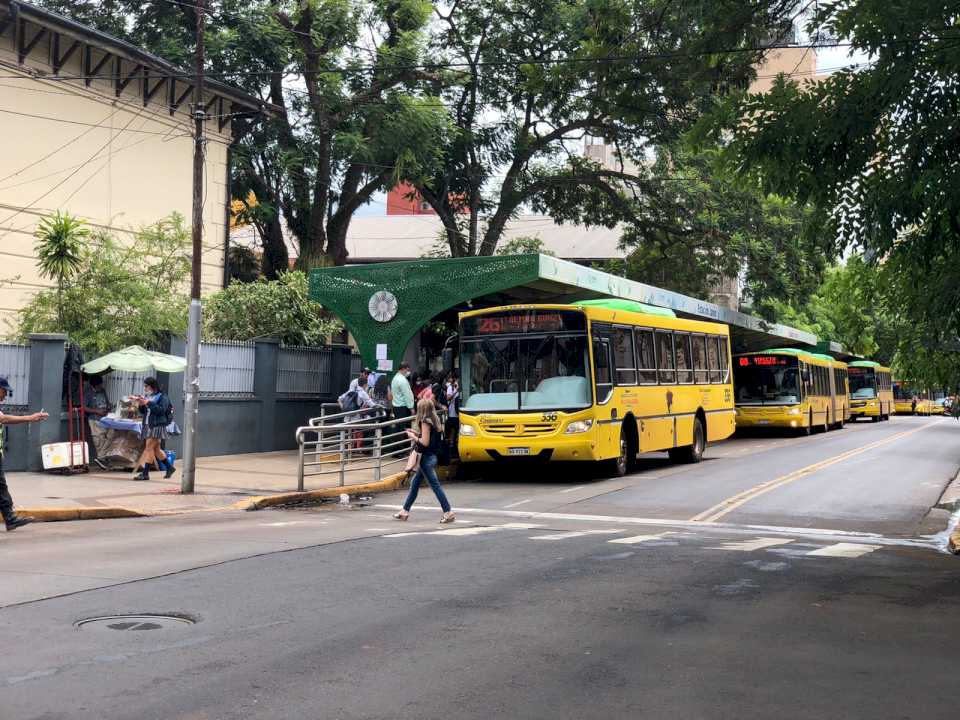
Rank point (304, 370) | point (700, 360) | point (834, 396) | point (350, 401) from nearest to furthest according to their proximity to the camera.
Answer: point (350, 401) < point (700, 360) < point (304, 370) < point (834, 396)

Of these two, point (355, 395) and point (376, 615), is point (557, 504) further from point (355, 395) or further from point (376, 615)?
point (376, 615)

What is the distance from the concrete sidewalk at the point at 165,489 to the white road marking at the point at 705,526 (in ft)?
10.9

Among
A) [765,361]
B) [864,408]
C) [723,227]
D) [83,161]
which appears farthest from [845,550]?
[864,408]

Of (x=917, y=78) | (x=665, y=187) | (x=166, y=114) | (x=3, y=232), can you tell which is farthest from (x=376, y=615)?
(x=665, y=187)

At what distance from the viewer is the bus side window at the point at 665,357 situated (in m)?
22.5

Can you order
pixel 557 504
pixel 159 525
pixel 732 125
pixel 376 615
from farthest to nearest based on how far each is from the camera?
1. pixel 557 504
2. pixel 159 525
3. pixel 732 125
4. pixel 376 615

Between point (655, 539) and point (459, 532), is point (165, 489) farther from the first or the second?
point (655, 539)

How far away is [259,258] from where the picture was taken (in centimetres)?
4019

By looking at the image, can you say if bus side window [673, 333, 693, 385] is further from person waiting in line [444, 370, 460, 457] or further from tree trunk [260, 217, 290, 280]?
tree trunk [260, 217, 290, 280]

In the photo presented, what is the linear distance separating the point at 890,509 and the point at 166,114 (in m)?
21.2

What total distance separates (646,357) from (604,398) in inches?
102

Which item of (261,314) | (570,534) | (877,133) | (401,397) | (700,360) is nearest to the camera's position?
(877,133)

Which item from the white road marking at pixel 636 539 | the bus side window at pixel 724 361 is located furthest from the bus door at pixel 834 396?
the white road marking at pixel 636 539

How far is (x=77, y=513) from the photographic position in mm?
13984
